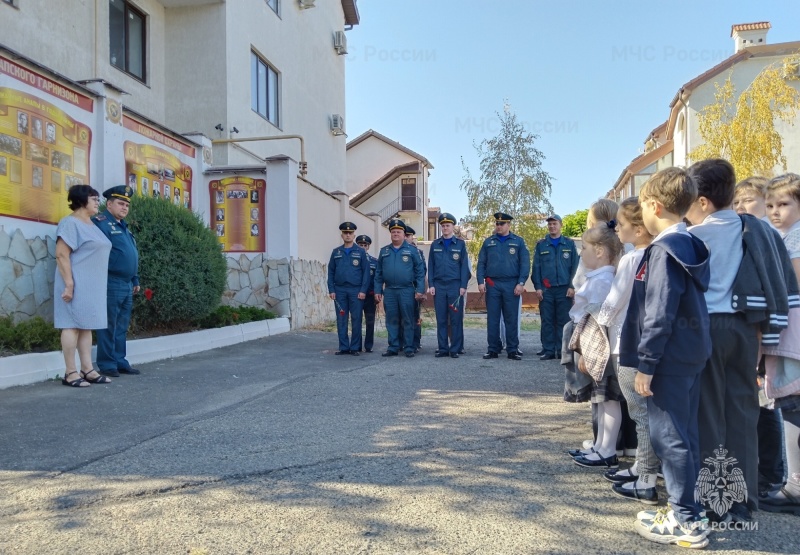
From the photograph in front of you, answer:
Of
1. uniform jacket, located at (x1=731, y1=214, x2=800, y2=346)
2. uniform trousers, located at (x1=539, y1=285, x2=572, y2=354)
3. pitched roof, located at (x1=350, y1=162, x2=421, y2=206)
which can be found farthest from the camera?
pitched roof, located at (x1=350, y1=162, x2=421, y2=206)

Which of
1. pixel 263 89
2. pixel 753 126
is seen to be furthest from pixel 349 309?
pixel 753 126

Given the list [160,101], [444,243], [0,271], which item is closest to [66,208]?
[0,271]

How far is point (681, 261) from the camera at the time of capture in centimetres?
264

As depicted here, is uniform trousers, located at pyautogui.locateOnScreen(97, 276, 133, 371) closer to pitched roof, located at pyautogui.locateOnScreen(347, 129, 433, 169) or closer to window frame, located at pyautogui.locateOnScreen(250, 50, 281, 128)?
window frame, located at pyautogui.locateOnScreen(250, 50, 281, 128)

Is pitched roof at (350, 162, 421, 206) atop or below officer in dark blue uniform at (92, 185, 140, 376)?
atop

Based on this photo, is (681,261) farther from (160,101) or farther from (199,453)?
(160,101)

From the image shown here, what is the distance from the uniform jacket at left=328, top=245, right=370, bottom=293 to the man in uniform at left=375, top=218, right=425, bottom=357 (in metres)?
0.23

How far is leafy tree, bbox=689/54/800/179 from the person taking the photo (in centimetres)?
1504

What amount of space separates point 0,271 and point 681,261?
22.7 ft

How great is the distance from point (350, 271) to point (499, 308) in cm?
226

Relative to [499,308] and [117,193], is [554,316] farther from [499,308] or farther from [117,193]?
[117,193]

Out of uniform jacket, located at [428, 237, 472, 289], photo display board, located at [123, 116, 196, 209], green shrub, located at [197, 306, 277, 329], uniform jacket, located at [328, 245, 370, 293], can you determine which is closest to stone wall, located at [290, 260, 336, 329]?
green shrub, located at [197, 306, 277, 329]

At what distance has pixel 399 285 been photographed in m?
9.03

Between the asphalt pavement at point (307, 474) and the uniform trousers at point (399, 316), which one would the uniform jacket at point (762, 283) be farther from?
the uniform trousers at point (399, 316)
